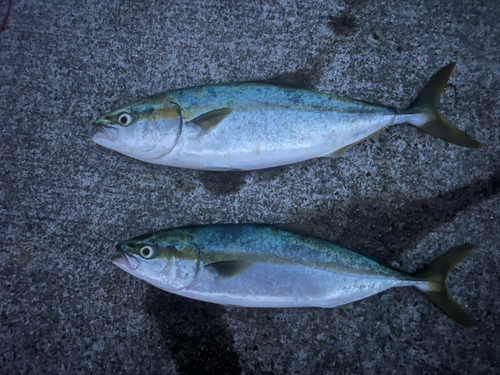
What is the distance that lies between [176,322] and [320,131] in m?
2.10

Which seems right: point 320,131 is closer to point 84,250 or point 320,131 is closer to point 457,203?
point 457,203

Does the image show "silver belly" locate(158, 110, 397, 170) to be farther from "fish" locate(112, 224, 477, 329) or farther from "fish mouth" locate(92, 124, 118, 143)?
"fish" locate(112, 224, 477, 329)

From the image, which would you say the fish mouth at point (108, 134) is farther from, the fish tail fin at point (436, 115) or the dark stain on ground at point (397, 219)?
the fish tail fin at point (436, 115)

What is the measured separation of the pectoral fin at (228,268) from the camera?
7.86 feet

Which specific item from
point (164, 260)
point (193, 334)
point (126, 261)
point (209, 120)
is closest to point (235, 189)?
point (209, 120)

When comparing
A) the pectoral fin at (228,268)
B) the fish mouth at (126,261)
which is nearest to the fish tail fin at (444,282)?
the pectoral fin at (228,268)

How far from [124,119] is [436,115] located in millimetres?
2698

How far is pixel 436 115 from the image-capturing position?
2.71 metres

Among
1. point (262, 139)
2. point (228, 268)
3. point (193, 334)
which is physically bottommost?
point (193, 334)

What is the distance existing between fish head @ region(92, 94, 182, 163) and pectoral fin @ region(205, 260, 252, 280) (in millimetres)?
1018

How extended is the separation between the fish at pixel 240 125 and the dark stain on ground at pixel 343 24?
775 mm

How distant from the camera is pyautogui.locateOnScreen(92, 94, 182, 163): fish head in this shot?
8.21 ft

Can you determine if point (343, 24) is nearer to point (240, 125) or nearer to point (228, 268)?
point (240, 125)

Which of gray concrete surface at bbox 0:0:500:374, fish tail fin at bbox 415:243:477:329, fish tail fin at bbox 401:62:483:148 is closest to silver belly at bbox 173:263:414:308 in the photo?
gray concrete surface at bbox 0:0:500:374
